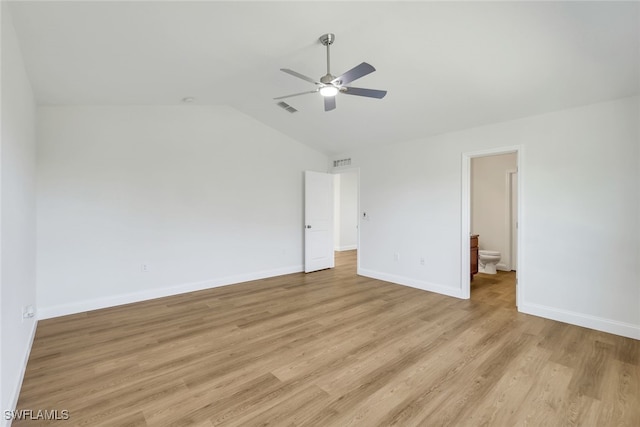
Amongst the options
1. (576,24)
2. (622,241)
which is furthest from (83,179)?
(622,241)

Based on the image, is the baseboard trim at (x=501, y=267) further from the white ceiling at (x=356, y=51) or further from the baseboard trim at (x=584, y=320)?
the white ceiling at (x=356, y=51)

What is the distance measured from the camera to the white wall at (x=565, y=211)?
304cm

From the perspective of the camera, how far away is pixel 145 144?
4242 mm

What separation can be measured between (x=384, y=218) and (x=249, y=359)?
3.49m

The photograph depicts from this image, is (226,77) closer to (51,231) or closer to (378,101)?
(378,101)

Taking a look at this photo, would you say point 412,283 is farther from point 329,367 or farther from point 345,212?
point 345,212

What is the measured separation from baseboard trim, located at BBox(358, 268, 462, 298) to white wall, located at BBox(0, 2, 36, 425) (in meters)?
4.66

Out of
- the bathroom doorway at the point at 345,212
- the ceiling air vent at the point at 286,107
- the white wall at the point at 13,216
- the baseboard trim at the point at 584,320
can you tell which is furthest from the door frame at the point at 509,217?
the white wall at the point at 13,216

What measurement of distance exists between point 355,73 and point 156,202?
138 inches

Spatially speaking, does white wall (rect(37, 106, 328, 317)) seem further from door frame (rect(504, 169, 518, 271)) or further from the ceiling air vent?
door frame (rect(504, 169, 518, 271))

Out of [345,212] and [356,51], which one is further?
[345,212]

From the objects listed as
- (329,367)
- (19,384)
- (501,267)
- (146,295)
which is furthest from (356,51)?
(501,267)

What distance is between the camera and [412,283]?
4.89 m

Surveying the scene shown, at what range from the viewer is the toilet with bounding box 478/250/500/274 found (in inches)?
218
